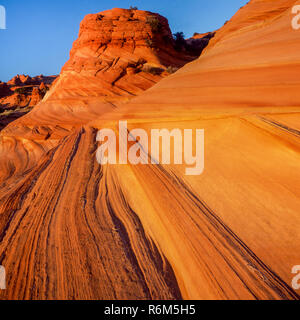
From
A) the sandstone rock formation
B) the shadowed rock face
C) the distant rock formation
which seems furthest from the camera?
the distant rock formation

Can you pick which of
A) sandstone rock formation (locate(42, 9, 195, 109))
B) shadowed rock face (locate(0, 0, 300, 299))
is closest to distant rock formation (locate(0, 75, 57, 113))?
sandstone rock formation (locate(42, 9, 195, 109))

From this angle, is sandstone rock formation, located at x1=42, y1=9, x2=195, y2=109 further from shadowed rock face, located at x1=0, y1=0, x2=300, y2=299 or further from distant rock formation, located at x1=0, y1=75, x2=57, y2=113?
distant rock formation, located at x1=0, y1=75, x2=57, y2=113

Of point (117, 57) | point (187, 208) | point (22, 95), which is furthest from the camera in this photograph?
point (22, 95)

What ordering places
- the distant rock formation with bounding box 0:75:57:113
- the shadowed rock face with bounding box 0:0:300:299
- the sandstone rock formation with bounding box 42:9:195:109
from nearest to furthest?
the shadowed rock face with bounding box 0:0:300:299 < the sandstone rock formation with bounding box 42:9:195:109 < the distant rock formation with bounding box 0:75:57:113

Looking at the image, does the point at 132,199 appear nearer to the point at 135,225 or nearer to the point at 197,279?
the point at 135,225

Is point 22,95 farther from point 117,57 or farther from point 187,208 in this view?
point 187,208

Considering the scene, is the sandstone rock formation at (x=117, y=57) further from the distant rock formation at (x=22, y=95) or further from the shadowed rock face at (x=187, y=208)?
the distant rock formation at (x=22, y=95)

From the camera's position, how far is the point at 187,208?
1914 millimetres

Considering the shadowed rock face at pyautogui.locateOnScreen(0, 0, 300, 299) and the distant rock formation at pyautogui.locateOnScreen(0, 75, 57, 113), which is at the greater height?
the distant rock formation at pyautogui.locateOnScreen(0, 75, 57, 113)

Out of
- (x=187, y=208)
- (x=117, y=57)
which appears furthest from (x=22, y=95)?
(x=187, y=208)

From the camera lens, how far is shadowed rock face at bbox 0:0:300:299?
1386mm

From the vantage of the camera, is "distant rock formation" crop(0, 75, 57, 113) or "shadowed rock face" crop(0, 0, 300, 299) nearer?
"shadowed rock face" crop(0, 0, 300, 299)

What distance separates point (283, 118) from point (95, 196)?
2.79 meters

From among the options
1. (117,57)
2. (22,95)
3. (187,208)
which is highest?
(22,95)
